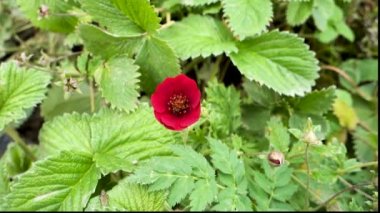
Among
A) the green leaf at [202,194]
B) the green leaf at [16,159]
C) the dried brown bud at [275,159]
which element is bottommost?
the green leaf at [16,159]

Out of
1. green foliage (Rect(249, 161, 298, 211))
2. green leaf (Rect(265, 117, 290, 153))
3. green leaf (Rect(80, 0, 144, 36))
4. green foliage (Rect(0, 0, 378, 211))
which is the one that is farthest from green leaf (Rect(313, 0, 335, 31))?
green foliage (Rect(249, 161, 298, 211))

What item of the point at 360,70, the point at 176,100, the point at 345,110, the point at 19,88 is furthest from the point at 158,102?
the point at 360,70

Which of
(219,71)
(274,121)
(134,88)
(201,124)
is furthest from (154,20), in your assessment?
(219,71)

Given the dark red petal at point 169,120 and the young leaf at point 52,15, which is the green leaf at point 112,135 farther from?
the young leaf at point 52,15

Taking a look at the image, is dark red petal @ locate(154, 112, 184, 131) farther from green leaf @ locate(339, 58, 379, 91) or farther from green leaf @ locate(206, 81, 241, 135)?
green leaf @ locate(339, 58, 379, 91)

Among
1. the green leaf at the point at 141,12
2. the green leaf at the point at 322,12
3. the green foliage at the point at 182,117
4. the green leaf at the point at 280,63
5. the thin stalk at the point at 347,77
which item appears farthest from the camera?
the thin stalk at the point at 347,77

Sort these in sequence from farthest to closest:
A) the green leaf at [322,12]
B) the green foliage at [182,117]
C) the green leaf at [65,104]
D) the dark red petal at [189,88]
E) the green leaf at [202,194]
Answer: the green leaf at [65,104] → the green leaf at [322,12] → the dark red petal at [189,88] → the green foliage at [182,117] → the green leaf at [202,194]

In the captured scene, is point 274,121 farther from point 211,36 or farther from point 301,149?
point 211,36

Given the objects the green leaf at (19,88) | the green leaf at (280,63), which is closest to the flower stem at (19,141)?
the green leaf at (19,88)
